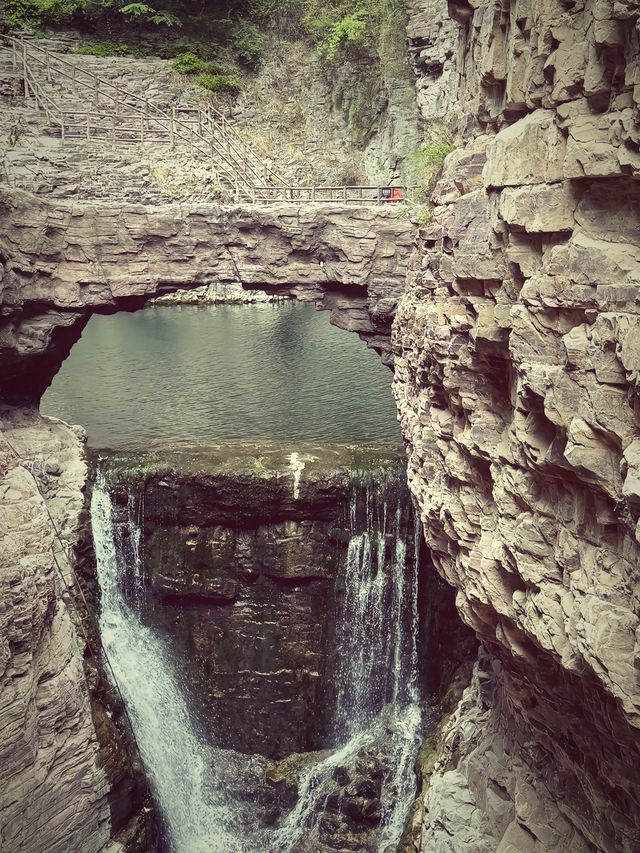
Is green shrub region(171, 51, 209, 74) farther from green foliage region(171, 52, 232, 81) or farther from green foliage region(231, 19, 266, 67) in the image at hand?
green foliage region(231, 19, 266, 67)

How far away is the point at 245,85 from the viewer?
29.4m

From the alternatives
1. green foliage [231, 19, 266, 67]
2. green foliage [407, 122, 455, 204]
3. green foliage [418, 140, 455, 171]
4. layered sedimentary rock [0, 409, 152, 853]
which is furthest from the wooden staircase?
layered sedimentary rock [0, 409, 152, 853]

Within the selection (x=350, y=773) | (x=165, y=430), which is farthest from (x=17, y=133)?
(x=350, y=773)

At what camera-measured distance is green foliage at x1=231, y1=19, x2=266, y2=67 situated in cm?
2975

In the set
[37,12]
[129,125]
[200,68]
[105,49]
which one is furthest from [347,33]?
[129,125]

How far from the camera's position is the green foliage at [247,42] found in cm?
2975

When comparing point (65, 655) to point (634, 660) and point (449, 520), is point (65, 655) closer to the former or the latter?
point (449, 520)

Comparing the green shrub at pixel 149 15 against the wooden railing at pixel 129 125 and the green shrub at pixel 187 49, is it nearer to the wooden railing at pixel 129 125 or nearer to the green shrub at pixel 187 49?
the green shrub at pixel 187 49

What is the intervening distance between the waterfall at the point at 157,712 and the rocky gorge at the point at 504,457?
2.99 ft

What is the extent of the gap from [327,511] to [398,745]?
183 inches

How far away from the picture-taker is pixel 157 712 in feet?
50.6

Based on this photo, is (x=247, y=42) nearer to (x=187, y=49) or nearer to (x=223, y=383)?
(x=187, y=49)

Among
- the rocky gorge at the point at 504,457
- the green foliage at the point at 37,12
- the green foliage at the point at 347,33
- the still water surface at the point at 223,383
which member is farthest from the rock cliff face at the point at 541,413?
the green foliage at the point at 37,12

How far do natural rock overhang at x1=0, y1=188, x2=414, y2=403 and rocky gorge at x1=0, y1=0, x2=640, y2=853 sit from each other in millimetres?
80
